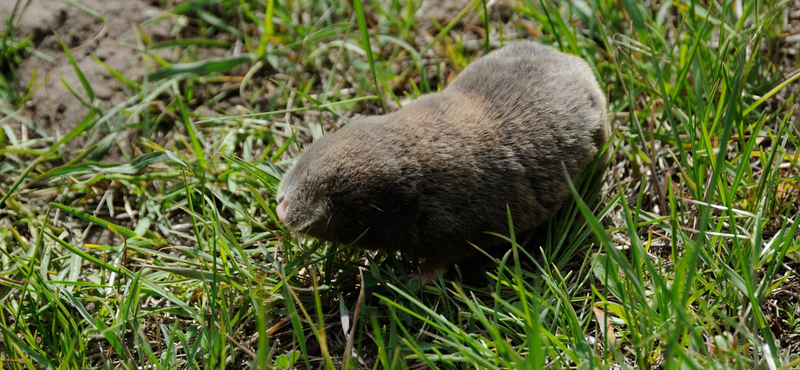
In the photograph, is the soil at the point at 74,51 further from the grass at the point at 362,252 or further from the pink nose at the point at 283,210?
the pink nose at the point at 283,210

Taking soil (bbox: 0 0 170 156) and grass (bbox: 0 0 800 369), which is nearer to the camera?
grass (bbox: 0 0 800 369)

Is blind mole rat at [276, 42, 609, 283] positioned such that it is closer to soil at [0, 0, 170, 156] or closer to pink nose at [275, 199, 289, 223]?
pink nose at [275, 199, 289, 223]

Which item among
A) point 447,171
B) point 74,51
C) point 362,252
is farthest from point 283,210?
point 74,51

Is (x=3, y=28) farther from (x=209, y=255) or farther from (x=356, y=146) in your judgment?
(x=356, y=146)

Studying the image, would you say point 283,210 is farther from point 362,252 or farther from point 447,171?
point 447,171

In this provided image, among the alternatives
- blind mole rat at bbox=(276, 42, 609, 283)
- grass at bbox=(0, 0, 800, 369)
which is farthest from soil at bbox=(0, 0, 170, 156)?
blind mole rat at bbox=(276, 42, 609, 283)

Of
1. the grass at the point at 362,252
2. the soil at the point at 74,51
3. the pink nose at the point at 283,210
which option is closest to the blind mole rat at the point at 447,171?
the pink nose at the point at 283,210
